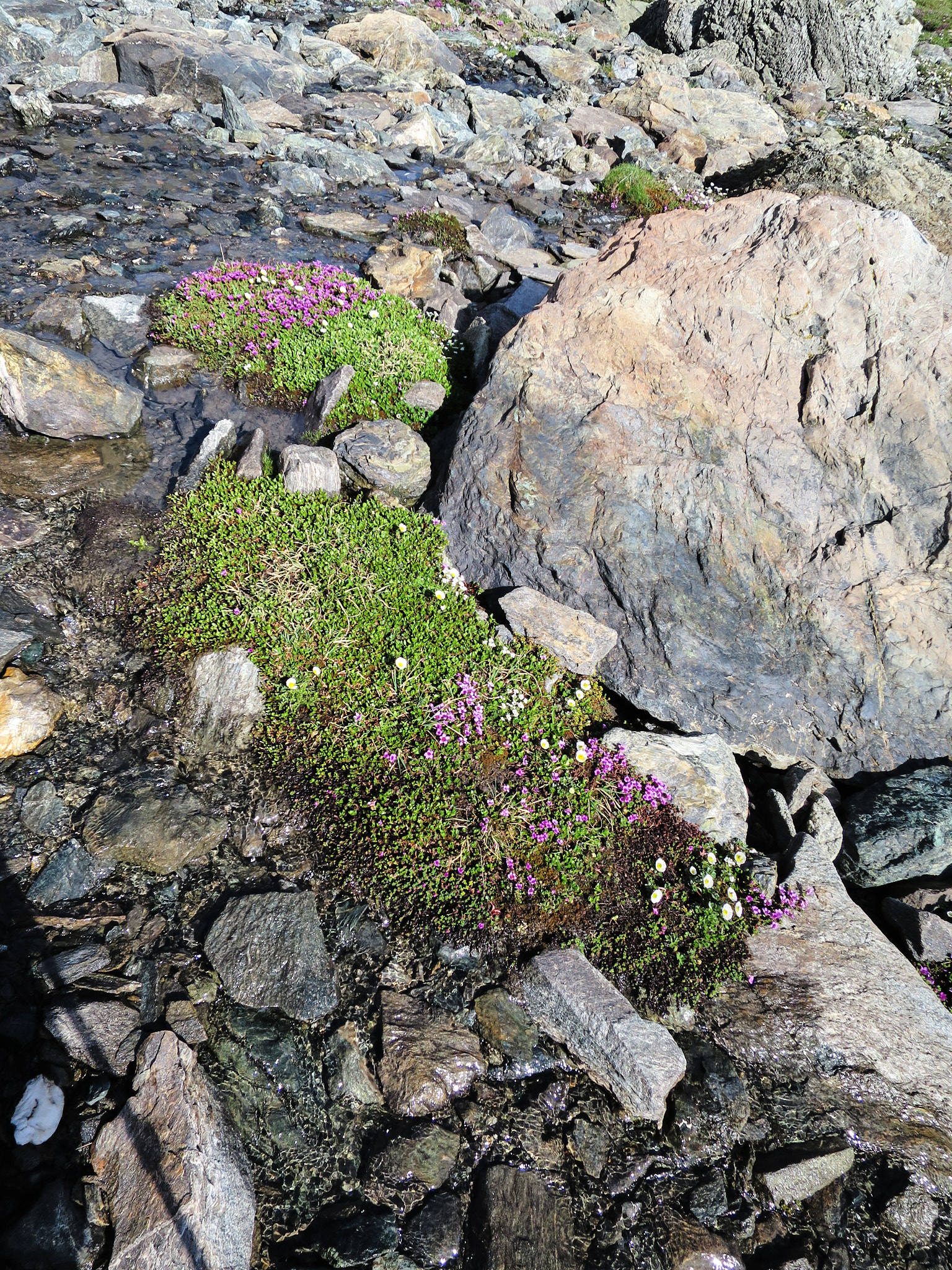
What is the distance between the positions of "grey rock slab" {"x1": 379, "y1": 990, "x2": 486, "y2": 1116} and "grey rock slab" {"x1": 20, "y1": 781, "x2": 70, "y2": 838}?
2672 mm

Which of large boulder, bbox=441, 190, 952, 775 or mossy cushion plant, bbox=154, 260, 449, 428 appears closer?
large boulder, bbox=441, 190, 952, 775

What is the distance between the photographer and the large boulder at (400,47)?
23969 mm

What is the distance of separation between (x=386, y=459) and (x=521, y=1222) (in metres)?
6.85

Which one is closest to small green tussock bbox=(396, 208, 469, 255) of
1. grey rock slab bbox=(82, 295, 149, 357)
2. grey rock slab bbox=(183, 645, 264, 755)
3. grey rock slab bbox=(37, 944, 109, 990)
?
grey rock slab bbox=(82, 295, 149, 357)

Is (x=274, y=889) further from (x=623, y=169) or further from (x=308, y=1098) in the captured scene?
(x=623, y=169)

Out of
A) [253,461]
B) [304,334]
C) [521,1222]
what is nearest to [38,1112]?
[521,1222]

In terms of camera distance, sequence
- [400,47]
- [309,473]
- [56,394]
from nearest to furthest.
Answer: [309,473] → [56,394] → [400,47]

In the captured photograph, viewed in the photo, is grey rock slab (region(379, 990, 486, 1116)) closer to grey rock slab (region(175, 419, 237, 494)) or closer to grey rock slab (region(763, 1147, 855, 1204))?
grey rock slab (region(763, 1147, 855, 1204))

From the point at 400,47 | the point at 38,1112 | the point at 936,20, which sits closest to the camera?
the point at 38,1112

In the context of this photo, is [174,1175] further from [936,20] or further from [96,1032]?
[936,20]

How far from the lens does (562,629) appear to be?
285 inches

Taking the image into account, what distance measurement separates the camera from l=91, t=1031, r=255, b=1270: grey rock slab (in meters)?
3.91

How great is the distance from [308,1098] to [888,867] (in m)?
4.78

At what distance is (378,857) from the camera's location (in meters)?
5.91
